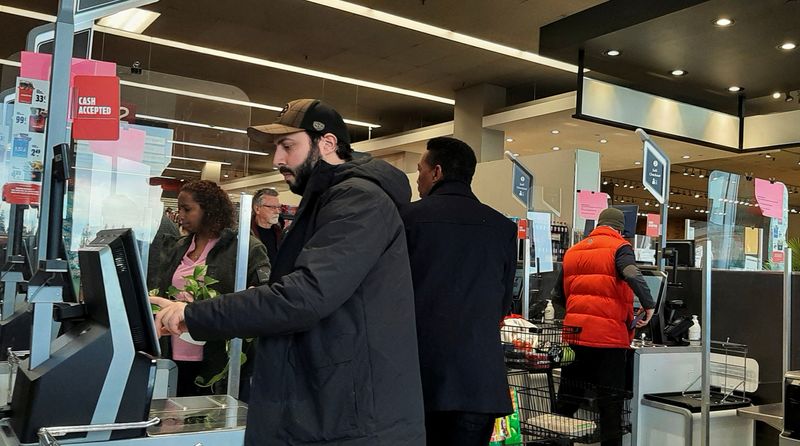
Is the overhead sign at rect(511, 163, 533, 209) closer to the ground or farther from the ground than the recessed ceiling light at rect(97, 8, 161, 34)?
closer to the ground

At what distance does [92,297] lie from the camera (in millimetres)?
1477

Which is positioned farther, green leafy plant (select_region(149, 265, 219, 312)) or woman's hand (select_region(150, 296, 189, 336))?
green leafy plant (select_region(149, 265, 219, 312))

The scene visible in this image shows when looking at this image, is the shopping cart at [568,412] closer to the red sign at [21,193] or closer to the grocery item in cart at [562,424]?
the grocery item in cart at [562,424]

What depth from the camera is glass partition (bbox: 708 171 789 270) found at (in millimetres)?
4559

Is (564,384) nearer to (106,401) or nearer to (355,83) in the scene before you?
(106,401)

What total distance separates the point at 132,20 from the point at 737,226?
20.1 ft

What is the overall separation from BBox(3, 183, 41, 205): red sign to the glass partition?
3.77 meters

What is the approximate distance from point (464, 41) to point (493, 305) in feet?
18.8

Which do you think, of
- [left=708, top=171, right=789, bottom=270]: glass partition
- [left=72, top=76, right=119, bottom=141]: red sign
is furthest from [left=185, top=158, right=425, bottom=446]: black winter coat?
[left=708, top=171, right=789, bottom=270]: glass partition

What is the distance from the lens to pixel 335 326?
1.55m

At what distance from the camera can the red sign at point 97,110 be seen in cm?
169

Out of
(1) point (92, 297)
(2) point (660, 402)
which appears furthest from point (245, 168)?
(1) point (92, 297)

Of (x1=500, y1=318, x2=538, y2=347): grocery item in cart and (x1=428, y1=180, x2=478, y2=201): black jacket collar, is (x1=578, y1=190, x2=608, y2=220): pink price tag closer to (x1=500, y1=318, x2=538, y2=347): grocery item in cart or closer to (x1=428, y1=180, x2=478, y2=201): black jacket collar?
(x1=500, y1=318, x2=538, y2=347): grocery item in cart

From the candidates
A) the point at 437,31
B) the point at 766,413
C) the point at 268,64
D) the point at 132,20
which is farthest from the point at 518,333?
the point at 268,64
